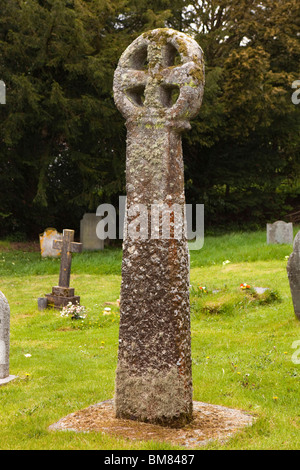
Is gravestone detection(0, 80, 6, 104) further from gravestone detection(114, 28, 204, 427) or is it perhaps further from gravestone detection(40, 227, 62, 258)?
gravestone detection(114, 28, 204, 427)

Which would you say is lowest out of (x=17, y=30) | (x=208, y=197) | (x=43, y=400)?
(x=43, y=400)

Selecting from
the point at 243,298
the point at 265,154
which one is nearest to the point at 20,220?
the point at 265,154

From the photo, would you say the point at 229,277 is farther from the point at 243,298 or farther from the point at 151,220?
the point at 151,220

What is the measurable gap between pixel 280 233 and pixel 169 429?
46.2 feet

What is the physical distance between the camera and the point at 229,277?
13812mm

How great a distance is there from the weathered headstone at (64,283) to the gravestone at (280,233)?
326 inches

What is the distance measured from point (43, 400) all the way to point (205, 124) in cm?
→ 1788

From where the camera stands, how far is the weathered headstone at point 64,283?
1154 centimetres

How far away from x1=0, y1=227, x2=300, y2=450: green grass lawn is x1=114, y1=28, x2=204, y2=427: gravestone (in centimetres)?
→ 56

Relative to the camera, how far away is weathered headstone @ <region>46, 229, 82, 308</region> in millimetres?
11544

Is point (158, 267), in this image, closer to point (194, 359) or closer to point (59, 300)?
point (194, 359)

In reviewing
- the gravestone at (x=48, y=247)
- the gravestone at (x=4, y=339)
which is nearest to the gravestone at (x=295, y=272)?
the gravestone at (x=4, y=339)

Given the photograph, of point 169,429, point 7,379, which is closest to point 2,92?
point 7,379

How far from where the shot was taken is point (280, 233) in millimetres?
18266
